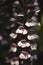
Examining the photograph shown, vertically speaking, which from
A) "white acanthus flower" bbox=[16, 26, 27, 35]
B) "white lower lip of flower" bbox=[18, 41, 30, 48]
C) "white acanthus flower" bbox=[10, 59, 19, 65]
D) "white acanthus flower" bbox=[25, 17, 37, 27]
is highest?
"white acanthus flower" bbox=[25, 17, 37, 27]

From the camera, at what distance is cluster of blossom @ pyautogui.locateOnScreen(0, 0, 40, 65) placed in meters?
2.71

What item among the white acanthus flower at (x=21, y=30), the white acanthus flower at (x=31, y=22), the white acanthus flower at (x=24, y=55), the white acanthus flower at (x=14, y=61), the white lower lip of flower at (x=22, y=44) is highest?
the white acanthus flower at (x=31, y=22)

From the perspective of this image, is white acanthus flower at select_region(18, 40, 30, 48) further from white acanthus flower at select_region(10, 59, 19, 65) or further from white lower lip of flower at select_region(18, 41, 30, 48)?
white acanthus flower at select_region(10, 59, 19, 65)

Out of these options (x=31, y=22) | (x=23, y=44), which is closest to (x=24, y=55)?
(x=23, y=44)

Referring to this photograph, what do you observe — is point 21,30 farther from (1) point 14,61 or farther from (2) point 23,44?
(1) point 14,61

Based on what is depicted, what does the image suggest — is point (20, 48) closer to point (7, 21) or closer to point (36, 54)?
point (36, 54)

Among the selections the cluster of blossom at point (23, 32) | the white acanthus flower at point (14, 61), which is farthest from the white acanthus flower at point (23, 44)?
the white acanthus flower at point (14, 61)

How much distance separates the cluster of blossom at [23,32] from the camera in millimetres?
2711

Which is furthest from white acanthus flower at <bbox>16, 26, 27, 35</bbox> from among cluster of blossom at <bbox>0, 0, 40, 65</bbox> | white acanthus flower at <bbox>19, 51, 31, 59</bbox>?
white acanthus flower at <bbox>19, 51, 31, 59</bbox>

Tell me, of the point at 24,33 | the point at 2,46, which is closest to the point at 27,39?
the point at 24,33

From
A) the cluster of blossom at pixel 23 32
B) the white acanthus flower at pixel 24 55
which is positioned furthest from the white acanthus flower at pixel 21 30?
the white acanthus flower at pixel 24 55

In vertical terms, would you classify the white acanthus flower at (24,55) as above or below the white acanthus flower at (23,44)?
below

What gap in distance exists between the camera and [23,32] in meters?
2.70

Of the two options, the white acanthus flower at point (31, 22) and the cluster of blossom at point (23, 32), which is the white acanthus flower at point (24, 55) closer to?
the cluster of blossom at point (23, 32)
